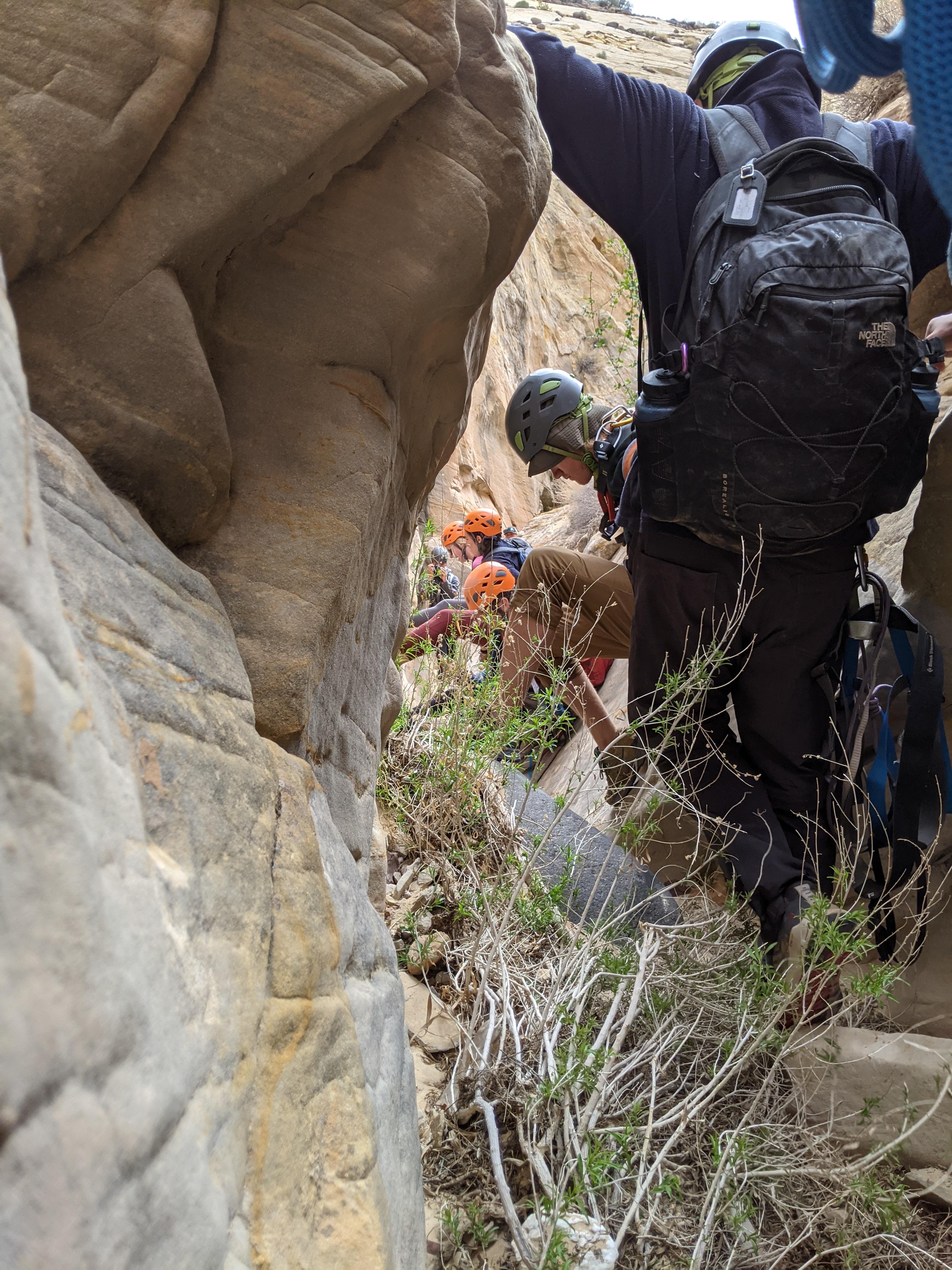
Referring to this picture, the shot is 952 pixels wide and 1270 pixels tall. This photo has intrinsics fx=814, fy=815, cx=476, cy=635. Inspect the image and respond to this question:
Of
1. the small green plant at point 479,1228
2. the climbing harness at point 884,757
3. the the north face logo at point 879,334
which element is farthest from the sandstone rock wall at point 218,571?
the climbing harness at point 884,757

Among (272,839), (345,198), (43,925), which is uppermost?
(345,198)

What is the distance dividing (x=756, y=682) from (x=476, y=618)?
1.47 meters

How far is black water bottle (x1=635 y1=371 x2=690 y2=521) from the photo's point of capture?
2518 mm

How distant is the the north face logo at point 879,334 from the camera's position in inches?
88.9

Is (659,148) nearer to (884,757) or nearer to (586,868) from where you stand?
(884,757)

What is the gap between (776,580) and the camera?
2750mm

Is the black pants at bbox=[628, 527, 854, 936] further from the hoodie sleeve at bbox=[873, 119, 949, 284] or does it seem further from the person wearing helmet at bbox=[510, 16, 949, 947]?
the hoodie sleeve at bbox=[873, 119, 949, 284]

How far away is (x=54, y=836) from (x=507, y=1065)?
175 cm

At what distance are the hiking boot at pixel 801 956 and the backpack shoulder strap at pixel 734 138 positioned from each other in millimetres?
2169

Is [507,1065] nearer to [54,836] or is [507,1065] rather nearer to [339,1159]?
[339,1159]

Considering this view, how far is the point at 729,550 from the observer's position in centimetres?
276

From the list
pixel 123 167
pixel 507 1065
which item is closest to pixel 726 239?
pixel 123 167

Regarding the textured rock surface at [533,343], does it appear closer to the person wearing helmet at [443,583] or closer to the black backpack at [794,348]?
the person wearing helmet at [443,583]

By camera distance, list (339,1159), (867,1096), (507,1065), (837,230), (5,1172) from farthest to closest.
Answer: (867,1096), (837,230), (507,1065), (339,1159), (5,1172)
